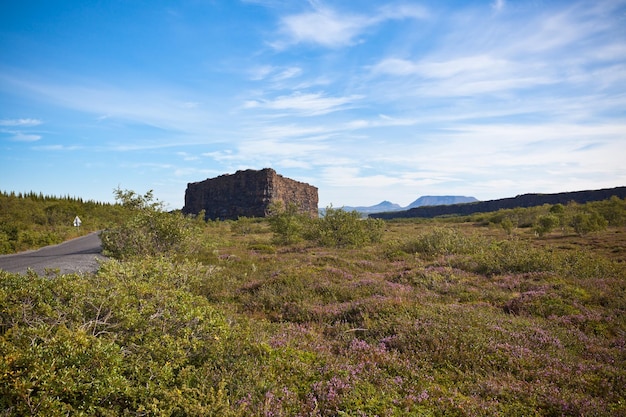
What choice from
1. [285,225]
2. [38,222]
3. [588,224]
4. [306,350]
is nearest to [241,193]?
[38,222]

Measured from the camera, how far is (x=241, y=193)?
5202 inches

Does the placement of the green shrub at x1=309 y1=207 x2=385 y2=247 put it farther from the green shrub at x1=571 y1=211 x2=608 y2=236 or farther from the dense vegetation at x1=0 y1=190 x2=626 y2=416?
the green shrub at x1=571 y1=211 x2=608 y2=236

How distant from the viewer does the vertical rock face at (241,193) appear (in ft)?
412

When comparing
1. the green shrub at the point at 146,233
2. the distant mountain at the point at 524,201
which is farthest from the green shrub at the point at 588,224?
the distant mountain at the point at 524,201

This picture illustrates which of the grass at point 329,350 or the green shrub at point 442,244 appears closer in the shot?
the grass at point 329,350

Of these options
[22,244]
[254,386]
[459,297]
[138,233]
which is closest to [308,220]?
[138,233]

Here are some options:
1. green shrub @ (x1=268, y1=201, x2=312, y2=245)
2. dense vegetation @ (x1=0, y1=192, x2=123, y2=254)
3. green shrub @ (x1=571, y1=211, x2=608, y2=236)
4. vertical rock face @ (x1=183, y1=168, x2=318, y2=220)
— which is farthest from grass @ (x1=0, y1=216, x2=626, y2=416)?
vertical rock face @ (x1=183, y1=168, x2=318, y2=220)

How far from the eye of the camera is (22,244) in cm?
2636

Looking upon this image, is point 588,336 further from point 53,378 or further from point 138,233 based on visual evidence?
point 138,233

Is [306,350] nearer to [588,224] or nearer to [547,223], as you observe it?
[547,223]

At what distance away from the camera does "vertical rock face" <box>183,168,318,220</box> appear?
125562 mm

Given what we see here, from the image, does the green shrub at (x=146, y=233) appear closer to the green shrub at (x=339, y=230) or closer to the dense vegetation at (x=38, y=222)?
the dense vegetation at (x=38, y=222)

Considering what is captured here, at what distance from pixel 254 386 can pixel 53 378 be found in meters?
2.40

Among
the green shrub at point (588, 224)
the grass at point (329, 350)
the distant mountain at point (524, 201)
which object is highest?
the distant mountain at point (524, 201)
